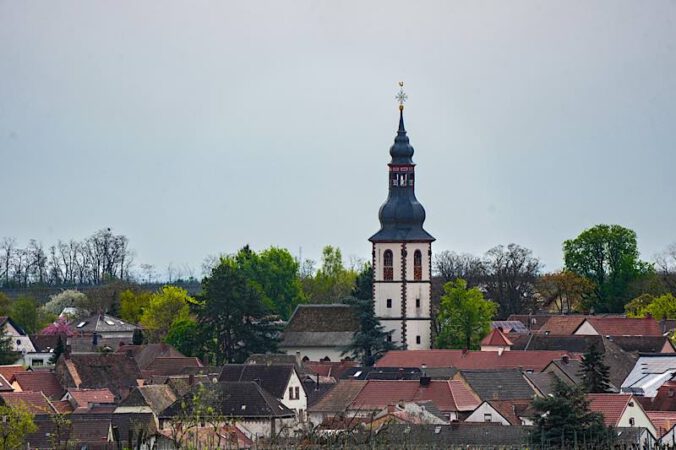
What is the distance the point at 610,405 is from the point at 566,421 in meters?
8.87

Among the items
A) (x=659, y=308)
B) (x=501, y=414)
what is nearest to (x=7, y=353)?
(x=659, y=308)

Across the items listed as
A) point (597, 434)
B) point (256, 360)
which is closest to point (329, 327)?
point (256, 360)

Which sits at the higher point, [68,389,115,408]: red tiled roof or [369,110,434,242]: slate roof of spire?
[369,110,434,242]: slate roof of spire

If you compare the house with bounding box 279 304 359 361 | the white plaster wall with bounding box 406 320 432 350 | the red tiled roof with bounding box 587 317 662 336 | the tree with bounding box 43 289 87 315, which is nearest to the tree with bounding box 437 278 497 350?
the white plaster wall with bounding box 406 320 432 350

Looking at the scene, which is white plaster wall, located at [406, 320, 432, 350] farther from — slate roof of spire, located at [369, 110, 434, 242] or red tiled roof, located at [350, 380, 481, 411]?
red tiled roof, located at [350, 380, 481, 411]

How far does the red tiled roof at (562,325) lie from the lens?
10744 centimetres

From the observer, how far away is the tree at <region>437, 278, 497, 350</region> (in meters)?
106

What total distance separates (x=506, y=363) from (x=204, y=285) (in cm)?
2100

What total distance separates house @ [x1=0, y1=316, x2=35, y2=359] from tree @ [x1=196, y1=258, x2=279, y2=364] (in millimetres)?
10113

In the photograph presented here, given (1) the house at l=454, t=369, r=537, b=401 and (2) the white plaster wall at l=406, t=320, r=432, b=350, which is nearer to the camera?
(1) the house at l=454, t=369, r=537, b=401

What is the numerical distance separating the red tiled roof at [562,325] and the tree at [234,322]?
13.2 m

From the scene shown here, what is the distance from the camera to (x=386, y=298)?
347 feet

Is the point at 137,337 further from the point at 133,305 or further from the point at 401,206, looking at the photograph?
the point at 133,305

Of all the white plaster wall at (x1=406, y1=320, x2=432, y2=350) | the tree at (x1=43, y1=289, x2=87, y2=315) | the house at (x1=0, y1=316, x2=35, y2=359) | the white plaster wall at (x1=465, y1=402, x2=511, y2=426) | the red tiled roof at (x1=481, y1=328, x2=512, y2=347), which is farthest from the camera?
the tree at (x1=43, y1=289, x2=87, y2=315)
